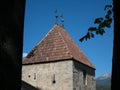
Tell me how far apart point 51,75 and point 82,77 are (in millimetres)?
2651

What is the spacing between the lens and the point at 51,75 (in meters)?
25.1

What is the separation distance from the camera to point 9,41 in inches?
90.4

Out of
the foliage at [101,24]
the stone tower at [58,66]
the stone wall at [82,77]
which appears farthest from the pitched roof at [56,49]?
the foliage at [101,24]

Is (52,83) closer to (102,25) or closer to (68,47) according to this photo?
(68,47)

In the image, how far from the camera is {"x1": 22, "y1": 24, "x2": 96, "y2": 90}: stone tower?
24484 mm

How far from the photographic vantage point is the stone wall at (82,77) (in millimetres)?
24656

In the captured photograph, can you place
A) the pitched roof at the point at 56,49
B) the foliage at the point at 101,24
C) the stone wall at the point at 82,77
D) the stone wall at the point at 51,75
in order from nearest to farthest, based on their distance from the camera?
the foliage at the point at 101,24 < the stone wall at the point at 51,75 < the stone wall at the point at 82,77 < the pitched roof at the point at 56,49

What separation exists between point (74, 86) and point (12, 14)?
22.3 m

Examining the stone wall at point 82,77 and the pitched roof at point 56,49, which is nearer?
the stone wall at point 82,77

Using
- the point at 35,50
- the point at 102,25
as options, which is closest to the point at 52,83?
the point at 35,50

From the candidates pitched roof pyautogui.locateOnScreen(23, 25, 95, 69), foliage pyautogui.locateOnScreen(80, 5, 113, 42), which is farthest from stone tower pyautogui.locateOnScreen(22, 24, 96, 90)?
foliage pyautogui.locateOnScreen(80, 5, 113, 42)

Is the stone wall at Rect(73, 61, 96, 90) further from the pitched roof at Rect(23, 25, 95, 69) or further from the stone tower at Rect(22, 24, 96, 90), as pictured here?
the pitched roof at Rect(23, 25, 95, 69)

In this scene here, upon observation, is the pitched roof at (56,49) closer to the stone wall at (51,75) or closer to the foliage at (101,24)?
the stone wall at (51,75)

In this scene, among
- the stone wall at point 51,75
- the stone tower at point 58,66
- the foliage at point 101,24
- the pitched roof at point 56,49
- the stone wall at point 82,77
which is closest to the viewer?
the foliage at point 101,24
